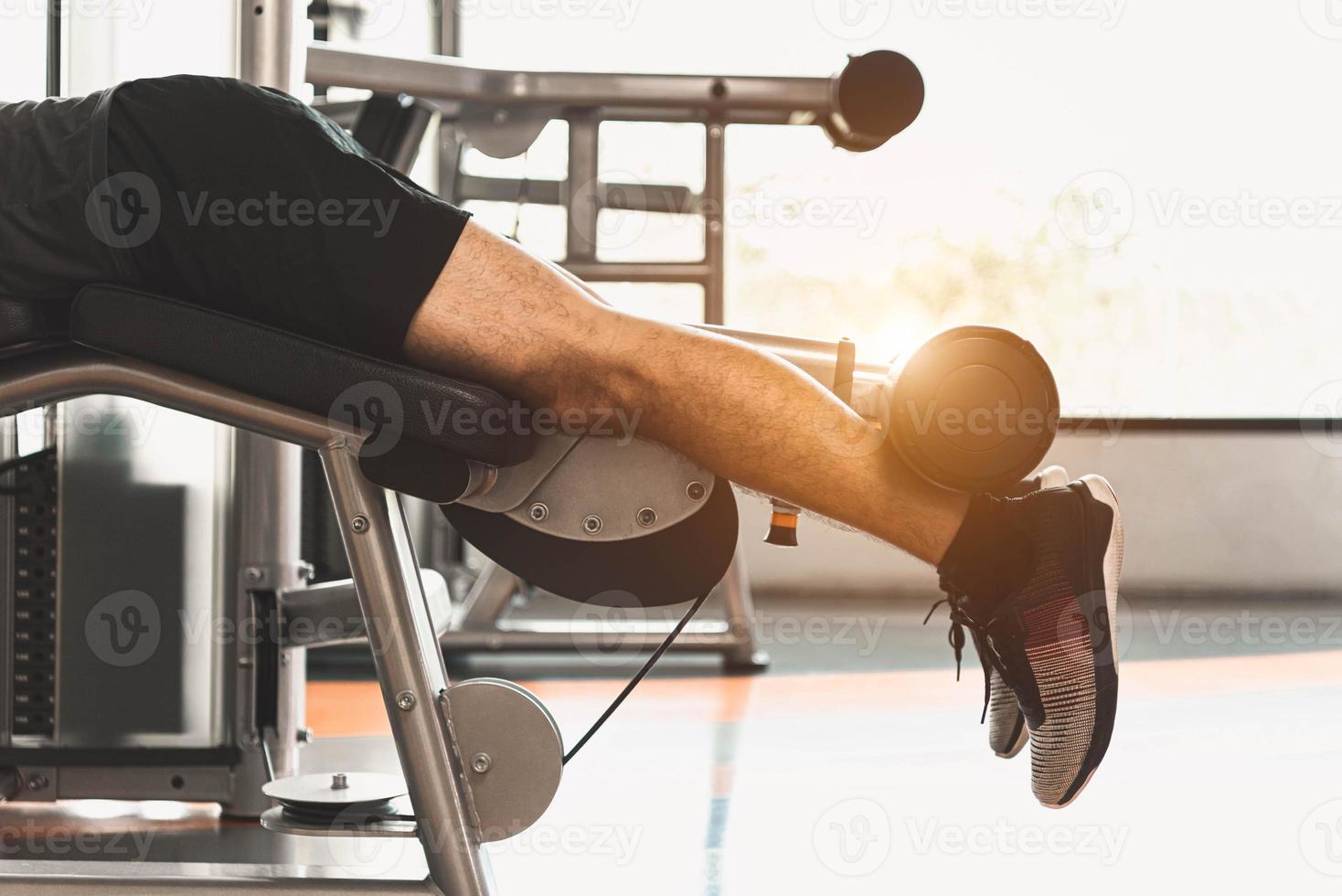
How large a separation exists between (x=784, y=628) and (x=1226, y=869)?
6.35ft

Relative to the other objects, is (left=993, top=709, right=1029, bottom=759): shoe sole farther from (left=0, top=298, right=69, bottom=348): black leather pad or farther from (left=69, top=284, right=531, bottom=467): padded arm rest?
(left=0, top=298, right=69, bottom=348): black leather pad

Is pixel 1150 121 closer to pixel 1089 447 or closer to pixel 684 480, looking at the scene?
pixel 1089 447

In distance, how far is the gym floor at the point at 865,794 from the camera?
3.88ft

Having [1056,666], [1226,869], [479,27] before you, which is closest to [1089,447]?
[479,27]

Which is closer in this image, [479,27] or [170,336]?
[170,336]

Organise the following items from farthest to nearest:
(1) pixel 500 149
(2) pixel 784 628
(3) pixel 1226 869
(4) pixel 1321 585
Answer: (4) pixel 1321 585 → (2) pixel 784 628 → (1) pixel 500 149 → (3) pixel 1226 869

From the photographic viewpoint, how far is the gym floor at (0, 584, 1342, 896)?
1.18 m

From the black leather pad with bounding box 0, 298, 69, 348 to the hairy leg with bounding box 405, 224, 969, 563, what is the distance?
0.29 meters

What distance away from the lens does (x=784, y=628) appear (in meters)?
3.09

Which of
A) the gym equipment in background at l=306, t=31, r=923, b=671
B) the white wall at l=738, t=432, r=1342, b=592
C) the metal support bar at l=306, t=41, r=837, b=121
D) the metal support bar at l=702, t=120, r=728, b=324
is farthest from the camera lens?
the white wall at l=738, t=432, r=1342, b=592

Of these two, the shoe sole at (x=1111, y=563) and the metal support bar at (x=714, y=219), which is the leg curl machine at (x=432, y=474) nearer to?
the shoe sole at (x=1111, y=563)

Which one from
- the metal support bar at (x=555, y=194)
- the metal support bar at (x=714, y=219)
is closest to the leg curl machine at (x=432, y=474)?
the metal support bar at (x=714, y=219)

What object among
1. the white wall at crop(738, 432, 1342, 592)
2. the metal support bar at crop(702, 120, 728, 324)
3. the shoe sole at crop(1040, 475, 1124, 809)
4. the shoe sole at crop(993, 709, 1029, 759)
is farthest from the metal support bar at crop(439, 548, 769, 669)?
the shoe sole at crop(1040, 475, 1124, 809)

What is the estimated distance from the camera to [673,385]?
96 centimetres
